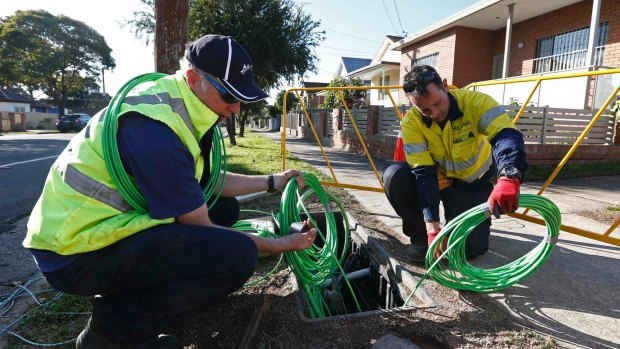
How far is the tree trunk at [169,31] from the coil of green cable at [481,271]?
4.22 metres

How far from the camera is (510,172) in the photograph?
207 centimetres

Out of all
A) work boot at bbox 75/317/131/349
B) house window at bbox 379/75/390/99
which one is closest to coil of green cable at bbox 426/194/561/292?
work boot at bbox 75/317/131/349

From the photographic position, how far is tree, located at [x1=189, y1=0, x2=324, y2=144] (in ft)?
38.3

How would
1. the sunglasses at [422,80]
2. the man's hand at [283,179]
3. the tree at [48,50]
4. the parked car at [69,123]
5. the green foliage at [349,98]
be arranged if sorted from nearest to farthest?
the sunglasses at [422,80] < the man's hand at [283,179] < the green foliage at [349,98] < the parked car at [69,123] < the tree at [48,50]

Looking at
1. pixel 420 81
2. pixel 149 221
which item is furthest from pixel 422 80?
pixel 149 221

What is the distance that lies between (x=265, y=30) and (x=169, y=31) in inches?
311

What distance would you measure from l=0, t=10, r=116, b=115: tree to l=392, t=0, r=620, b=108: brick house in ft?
120

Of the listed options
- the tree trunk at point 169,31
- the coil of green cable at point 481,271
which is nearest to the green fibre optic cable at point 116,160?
the coil of green cable at point 481,271

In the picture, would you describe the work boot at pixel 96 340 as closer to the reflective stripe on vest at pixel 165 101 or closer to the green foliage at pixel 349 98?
the reflective stripe on vest at pixel 165 101

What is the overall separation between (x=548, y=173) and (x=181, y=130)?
23.7ft

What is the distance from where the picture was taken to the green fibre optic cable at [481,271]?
2.09m

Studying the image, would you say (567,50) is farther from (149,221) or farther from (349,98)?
(149,221)

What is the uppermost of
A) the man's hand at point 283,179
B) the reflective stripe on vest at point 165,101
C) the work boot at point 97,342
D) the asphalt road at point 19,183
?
the reflective stripe on vest at point 165,101

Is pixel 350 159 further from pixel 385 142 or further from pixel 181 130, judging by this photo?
pixel 181 130
